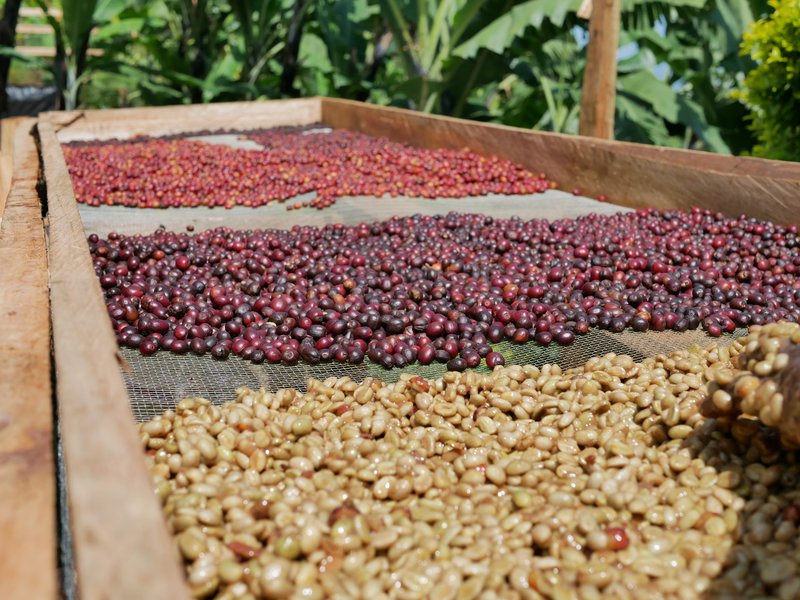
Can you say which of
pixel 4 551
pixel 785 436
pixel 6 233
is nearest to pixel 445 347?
pixel 785 436

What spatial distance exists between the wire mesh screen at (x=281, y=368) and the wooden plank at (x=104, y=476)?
739 mm

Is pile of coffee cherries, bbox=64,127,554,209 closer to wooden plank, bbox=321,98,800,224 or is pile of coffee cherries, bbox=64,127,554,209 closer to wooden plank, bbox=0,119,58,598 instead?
wooden plank, bbox=321,98,800,224

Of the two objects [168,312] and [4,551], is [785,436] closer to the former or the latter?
[4,551]

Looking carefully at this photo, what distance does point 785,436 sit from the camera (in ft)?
5.02

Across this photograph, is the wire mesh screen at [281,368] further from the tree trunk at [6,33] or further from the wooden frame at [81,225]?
the tree trunk at [6,33]

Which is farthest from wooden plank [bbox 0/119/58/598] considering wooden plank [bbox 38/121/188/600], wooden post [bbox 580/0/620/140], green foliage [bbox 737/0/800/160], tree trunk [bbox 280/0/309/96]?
tree trunk [bbox 280/0/309/96]

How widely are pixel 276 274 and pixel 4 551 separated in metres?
2.35

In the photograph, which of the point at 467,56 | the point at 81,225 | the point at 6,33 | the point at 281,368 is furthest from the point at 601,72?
the point at 6,33

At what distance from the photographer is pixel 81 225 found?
252cm

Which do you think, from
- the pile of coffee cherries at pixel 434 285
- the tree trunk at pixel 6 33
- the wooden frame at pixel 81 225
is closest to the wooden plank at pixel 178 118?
the wooden frame at pixel 81 225

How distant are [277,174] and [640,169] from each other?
94.6 inches

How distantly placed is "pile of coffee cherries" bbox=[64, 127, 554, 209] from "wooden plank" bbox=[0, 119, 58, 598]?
2.54 metres

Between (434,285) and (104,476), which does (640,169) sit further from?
(104,476)

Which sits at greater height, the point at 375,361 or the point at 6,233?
the point at 6,233
